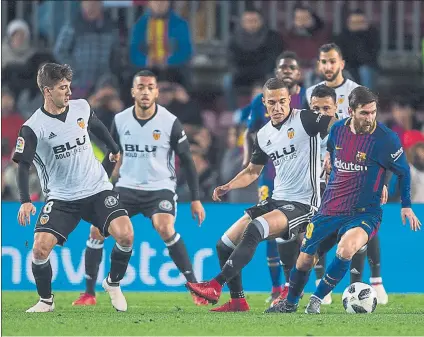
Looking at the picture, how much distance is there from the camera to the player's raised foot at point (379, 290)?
12597 mm

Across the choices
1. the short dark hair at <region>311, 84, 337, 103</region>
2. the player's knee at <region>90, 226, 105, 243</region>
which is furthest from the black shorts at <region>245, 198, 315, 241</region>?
the player's knee at <region>90, 226, 105, 243</region>

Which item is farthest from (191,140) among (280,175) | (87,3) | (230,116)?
(280,175)

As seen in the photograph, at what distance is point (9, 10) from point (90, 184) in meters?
7.40

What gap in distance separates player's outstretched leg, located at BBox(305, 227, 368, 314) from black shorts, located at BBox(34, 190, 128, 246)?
1.88 meters

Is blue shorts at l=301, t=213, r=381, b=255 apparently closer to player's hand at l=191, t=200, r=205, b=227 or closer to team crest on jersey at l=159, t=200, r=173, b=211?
player's hand at l=191, t=200, r=205, b=227

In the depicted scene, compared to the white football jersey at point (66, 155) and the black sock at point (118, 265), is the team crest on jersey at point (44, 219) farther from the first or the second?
the black sock at point (118, 265)

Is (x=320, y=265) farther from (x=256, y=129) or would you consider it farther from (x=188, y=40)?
(x=188, y=40)

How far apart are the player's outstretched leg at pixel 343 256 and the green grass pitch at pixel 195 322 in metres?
0.24

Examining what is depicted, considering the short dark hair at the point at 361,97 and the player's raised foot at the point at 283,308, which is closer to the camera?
the short dark hair at the point at 361,97

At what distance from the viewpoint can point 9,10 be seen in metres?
17.8

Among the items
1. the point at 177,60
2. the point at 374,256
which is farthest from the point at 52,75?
the point at 177,60

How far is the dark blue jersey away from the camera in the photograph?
407 inches

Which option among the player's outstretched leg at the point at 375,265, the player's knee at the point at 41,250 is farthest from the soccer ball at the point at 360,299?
the player's knee at the point at 41,250

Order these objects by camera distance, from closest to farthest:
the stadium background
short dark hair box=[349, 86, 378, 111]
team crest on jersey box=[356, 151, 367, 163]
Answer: short dark hair box=[349, 86, 378, 111] < team crest on jersey box=[356, 151, 367, 163] < the stadium background
